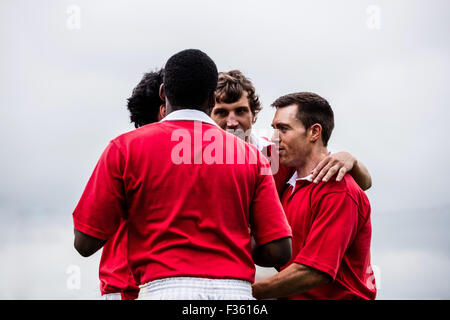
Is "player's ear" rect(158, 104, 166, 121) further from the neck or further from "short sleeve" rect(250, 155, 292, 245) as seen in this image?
"short sleeve" rect(250, 155, 292, 245)

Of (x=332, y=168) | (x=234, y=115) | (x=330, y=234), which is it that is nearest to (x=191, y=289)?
(x=330, y=234)

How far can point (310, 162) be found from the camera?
543 cm

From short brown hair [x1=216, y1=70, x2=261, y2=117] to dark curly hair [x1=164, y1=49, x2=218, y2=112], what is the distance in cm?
289

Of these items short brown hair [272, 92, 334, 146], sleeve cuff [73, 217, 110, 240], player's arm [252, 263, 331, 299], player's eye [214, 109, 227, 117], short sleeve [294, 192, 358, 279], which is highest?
short brown hair [272, 92, 334, 146]

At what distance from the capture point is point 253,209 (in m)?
3.46

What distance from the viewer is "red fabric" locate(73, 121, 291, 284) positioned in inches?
125

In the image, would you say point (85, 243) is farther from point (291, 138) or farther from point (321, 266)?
point (291, 138)

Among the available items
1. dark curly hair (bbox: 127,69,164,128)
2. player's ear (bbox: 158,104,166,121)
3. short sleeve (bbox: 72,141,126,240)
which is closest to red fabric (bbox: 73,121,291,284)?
short sleeve (bbox: 72,141,126,240)

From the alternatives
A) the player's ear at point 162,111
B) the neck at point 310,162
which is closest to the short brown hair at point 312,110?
the neck at point 310,162

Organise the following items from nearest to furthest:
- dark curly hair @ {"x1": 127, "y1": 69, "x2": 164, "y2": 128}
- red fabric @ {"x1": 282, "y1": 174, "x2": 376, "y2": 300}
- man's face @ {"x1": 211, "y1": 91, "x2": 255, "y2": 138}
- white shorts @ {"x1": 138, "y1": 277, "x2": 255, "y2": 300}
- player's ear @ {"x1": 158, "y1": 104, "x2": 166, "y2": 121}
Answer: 1. white shorts @ {"x1": 138, "y1": 277, "x2": 255, "y2": 300}
2. red fabric @ {"x1": 282, "y1": 174, "x2": 376, "y2": 300}
3. player's ear @ {"x1": 158, "y1": 104, "x2": 166, "y2": 121}
4. dark curly hair @ {"x1": 127, "y1": 69, "x2": 164, "y2": 128}
5. man's face @ {"x1": 211, "y1": 91, "x2": 255, "y2": 138}

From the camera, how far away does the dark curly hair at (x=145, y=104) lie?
211 inches

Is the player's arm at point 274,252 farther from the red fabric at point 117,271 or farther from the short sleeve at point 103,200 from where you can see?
the red fabric at point 117,271
